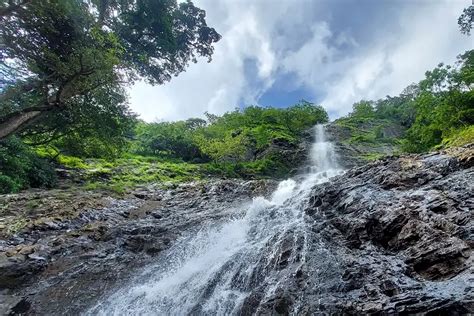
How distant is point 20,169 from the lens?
1817cm

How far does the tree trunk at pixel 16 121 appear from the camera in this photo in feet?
39.9

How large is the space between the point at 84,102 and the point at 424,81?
837 inches

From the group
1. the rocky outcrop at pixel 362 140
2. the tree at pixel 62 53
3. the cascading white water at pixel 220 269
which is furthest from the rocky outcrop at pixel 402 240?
the rocky outcrop at pixel 362 140

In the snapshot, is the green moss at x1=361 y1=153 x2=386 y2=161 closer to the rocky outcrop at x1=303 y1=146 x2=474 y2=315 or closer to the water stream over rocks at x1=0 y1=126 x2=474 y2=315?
the water stream over rocks at x1=0 y1=126 x2=474 y2=315

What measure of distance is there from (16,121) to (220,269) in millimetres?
9208

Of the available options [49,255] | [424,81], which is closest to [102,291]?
[49,255]

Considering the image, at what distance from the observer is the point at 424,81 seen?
76.1ft

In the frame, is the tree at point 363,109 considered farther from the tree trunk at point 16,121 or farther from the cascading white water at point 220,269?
the tree trunk at point 16,121

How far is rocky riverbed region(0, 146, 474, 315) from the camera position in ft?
25.8

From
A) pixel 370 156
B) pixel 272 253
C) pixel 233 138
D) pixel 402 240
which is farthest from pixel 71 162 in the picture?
pixel 370 156

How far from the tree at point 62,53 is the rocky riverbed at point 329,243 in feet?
14.0

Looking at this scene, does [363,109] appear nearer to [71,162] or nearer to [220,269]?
[71,162]

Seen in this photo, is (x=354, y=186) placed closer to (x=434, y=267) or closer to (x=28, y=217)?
(x=434, y=267)

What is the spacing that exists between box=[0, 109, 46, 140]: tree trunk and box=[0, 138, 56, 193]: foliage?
5574 mm
